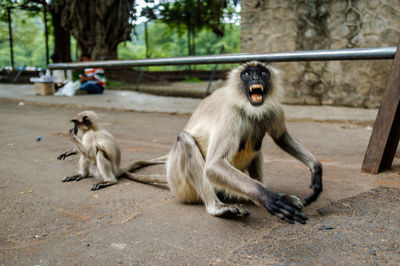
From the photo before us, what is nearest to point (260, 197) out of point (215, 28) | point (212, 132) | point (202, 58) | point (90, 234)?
point (212, 132)

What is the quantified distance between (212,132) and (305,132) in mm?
3597

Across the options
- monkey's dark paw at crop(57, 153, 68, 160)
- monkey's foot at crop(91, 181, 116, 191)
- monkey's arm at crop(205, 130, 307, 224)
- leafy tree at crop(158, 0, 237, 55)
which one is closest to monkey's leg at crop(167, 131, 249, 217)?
monkey's arm at crop(205, 130, 307, 224)

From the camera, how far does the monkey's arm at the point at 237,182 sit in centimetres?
205

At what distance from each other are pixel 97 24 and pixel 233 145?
1332 centimetres

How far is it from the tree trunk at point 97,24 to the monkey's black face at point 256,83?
1152 cm

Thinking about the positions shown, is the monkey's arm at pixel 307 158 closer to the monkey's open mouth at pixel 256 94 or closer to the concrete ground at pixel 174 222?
the concrete ground at pixel 174 222

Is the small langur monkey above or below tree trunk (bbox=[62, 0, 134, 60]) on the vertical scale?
below

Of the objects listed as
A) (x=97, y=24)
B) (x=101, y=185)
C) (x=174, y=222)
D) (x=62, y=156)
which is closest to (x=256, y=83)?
(x=174, y=222)

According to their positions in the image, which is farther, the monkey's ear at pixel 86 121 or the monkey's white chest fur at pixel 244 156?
the monkey's ear at pixel 86 121

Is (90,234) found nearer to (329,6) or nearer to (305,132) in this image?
(305,132)

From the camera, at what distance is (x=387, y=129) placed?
9.64 feet

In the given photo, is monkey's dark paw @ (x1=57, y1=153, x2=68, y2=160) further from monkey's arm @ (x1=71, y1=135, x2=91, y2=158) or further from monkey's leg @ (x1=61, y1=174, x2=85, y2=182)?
monkey's leg @ (x1=61, y1=174, x2=85, y2=182)

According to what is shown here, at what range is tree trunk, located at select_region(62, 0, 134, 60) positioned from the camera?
44.7 feet

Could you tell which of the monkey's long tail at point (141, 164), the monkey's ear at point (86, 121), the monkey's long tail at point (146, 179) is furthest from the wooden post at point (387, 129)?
the monkey's ear at point (86, 121)
